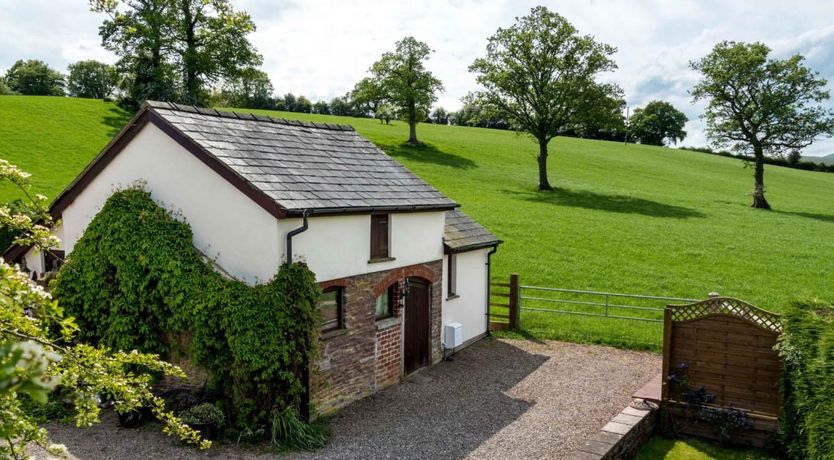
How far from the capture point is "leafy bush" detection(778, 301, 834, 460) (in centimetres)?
883

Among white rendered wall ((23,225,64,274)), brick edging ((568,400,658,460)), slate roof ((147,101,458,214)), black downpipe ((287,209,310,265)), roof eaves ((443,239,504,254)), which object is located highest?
slate roof ((147,101,458,214))

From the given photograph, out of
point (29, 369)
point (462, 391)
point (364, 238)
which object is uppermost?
point (29, 369)

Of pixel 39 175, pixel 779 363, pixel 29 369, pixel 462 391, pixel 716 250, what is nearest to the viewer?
pixel 29 369

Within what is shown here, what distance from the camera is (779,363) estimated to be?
35.3 feet

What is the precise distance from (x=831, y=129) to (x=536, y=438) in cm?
3991

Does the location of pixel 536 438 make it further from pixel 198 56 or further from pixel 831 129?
pixel 831 129

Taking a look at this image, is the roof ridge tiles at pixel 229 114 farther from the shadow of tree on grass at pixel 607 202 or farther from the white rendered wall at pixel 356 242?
the shadow of tree on grass at pixel 607 202

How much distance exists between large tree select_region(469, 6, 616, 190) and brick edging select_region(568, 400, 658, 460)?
3095cm

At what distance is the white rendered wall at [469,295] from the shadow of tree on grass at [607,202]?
19806 millimetres

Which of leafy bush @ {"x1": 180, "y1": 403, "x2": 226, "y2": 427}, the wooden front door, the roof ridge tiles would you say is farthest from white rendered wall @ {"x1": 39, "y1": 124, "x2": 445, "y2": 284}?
leafy bush @ {"x1": 180, "y1": 403, "x2": 226, "y2": 427}

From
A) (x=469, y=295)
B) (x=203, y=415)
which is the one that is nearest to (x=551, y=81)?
(x=469, y=295)

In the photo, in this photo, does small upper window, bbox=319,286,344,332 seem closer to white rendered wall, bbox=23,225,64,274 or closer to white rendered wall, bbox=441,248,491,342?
white rendered wall, bbox=441,248,491,342

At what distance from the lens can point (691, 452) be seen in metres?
11.0

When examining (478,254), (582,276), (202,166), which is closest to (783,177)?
(582,276)
